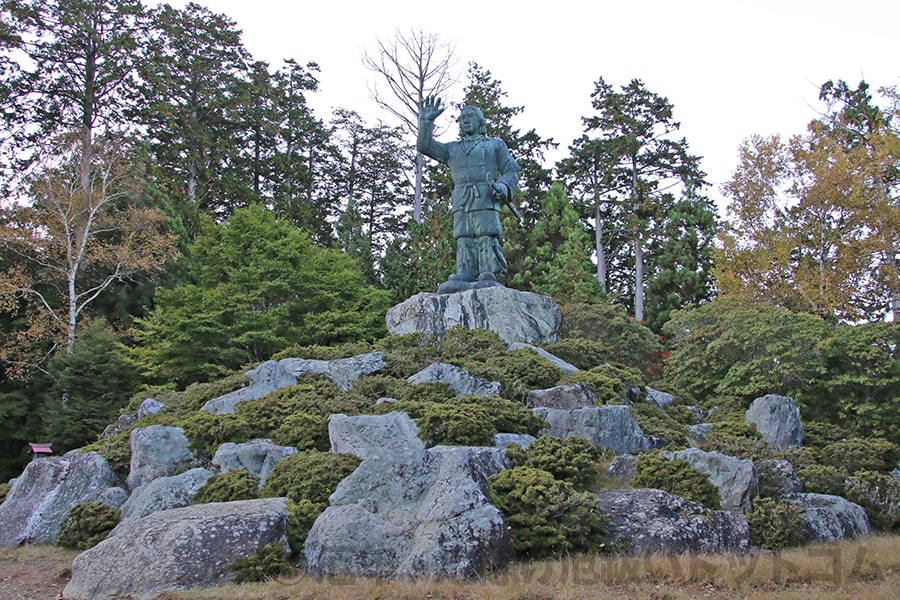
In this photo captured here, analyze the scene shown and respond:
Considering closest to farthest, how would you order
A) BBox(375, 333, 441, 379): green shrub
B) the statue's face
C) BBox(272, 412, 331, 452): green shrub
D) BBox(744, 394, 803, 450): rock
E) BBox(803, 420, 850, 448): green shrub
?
BBox(272, 412, 331, 452): green shrub < BBox(744, 394, 803, 450): rock < BBox(803, 420, 850, 448): green shrub < BBox(375, 333, 441, 379): green shrub < the statue's face

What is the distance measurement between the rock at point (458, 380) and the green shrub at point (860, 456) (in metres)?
4.73

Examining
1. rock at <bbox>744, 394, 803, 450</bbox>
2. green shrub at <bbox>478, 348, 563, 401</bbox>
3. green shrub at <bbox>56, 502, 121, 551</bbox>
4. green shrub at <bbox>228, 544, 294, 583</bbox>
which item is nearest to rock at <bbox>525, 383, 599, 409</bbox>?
green shrub at <bbox>478, 348, 563, 401</bbox>

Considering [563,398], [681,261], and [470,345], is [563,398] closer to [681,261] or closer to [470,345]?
[470,345]

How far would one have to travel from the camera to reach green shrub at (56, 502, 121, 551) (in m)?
9.39

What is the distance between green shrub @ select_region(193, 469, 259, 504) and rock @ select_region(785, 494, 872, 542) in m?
6.06

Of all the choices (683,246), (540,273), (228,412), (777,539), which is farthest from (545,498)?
(683,246)

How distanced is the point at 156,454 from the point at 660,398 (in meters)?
8.60

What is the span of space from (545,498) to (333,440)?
299 cm

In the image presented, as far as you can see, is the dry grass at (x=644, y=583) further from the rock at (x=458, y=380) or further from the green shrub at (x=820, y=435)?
the green shrub at (x=820, y=435)

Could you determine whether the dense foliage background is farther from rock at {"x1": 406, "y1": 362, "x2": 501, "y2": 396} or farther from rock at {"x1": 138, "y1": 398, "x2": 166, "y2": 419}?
rock at {"x1": 138, "y1": 398, "x2": 166, "y2": 419}

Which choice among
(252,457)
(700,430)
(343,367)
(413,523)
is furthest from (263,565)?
(700,430)

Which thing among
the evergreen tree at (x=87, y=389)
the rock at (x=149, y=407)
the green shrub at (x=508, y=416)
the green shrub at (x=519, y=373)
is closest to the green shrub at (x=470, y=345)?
the green shrub at (x=519, y=373)

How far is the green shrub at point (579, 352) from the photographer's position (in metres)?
15.2

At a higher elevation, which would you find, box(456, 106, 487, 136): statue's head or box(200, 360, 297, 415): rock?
box(456, 106, 487, 136): statue's head
